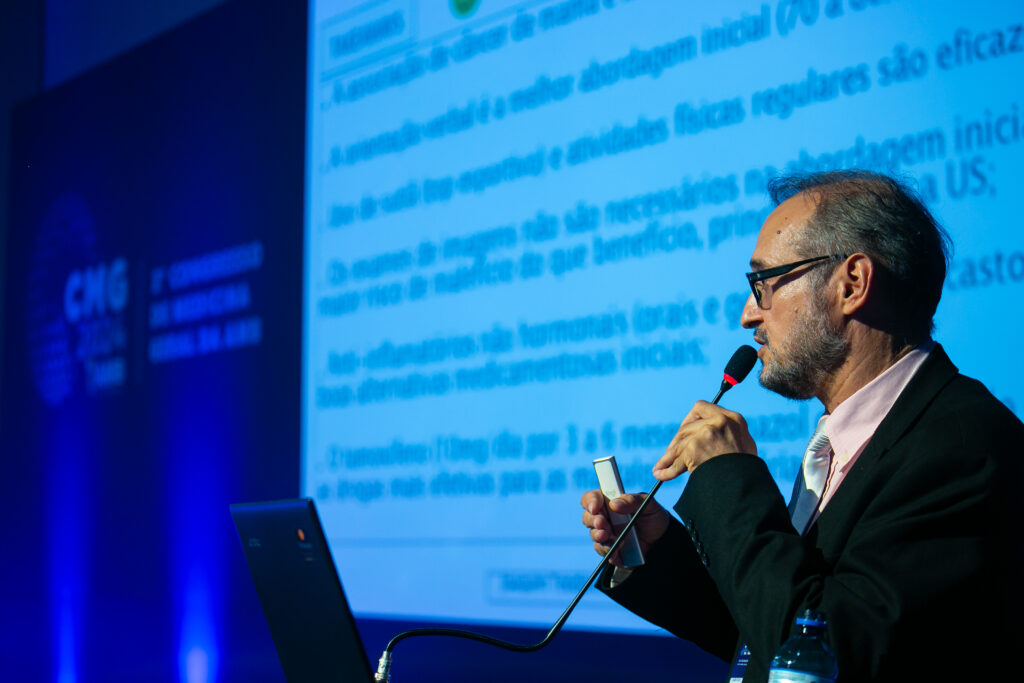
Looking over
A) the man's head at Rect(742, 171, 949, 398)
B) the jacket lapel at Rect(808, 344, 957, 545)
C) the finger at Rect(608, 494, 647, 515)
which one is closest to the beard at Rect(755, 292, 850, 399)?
the man's head at Rect(742, 171, 949, 398)

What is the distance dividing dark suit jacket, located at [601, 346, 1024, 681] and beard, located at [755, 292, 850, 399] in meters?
0.14

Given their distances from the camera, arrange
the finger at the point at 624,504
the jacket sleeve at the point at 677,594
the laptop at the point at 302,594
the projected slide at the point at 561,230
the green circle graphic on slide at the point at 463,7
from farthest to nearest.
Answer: the green circle graphic on slide at the point at 463,7 → the projected slide at the point at 561,230 → the jacket sleeve at the point at 677,594 → the finger at the point at 624,504 → the laptop at the point at 302,594

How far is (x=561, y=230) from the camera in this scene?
3.05 metres

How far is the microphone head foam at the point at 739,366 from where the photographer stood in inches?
64.7

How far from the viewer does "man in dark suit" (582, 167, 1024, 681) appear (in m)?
1.28

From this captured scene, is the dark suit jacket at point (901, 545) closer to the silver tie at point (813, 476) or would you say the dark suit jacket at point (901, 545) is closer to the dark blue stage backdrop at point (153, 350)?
the silver tie at point (813, 476)

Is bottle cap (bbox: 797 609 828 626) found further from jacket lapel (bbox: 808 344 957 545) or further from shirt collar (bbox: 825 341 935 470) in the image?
shirt collar (bbox: 825 341 935 470)

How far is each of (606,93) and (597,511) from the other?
1.61 metres

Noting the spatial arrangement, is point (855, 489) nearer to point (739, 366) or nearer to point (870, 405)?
point (870, 405)

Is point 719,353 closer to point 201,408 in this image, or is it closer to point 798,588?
point 798,588

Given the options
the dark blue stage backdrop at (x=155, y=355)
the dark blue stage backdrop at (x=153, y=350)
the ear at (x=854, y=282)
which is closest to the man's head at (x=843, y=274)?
the ear at (x=854, y=282)

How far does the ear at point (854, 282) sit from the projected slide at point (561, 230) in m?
0.73

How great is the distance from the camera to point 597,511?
169 cm

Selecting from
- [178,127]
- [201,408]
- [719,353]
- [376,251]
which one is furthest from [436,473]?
[178,127]
